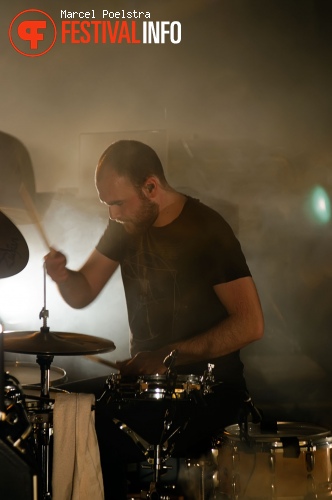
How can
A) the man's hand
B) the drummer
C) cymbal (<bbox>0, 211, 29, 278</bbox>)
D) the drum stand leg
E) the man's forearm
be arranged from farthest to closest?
the man's forearm
the drummer
the man's hand
cymbal (<bbox>0, 211, 29, 278</bbox>)
the drum stand leg

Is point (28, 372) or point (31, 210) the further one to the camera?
point (31, 210)

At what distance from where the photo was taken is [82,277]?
12.4ft

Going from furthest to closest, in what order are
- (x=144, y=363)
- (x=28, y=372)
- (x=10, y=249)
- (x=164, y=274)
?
1. (x=164, y=274)
2. (x=144, y=363)
3. (x=28, y=372)
4. (x=10, y=249)

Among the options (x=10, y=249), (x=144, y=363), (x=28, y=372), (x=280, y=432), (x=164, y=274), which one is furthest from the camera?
(x=164, y=274)

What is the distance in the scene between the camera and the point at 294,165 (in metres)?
3.67

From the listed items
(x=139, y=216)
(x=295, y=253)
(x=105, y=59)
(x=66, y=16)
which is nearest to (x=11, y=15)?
(x=66, y=16)

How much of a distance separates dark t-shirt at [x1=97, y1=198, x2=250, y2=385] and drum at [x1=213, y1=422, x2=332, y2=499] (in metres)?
0.69

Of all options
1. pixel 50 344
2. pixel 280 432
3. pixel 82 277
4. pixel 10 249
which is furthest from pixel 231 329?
pixel 10 249

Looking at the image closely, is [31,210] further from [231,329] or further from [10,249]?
[231,329]

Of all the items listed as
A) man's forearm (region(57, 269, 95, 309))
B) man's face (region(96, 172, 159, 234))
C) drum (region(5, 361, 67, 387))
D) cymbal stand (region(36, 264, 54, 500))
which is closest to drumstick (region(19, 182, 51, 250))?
man's forearm (region(57, 269, 95, 309))

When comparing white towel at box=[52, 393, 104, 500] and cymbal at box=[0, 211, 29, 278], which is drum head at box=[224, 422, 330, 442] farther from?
cymbal at box=[0, 211, 29, 278]

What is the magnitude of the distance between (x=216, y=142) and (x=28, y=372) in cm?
140

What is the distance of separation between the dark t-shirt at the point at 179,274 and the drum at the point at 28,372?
455 millimetres

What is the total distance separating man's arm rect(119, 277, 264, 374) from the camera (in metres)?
3.66
